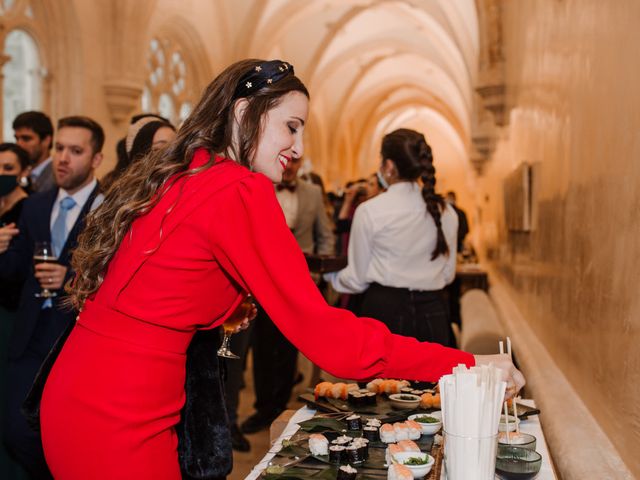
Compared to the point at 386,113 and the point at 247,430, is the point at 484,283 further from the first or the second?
the point at 386,113

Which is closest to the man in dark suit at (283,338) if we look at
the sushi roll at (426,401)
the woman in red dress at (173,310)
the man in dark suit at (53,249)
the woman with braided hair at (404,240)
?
the woman with braided hair at (404,240)

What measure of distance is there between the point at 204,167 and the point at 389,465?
0.85m

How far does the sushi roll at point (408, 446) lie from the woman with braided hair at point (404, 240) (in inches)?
70.5

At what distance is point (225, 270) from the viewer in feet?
5.17

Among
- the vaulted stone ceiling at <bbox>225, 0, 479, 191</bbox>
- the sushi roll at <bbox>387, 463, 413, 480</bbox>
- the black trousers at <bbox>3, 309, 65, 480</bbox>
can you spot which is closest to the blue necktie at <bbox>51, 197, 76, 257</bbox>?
the black trousers at <bbox>3, 309, 65, 480</bbox>

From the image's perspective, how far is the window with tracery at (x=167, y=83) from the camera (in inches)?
442

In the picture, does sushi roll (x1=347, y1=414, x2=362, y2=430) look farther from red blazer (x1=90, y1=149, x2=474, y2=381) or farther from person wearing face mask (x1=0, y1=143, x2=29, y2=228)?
person wearing face mask (x1=0, y1=143, x2=29, y2=228)

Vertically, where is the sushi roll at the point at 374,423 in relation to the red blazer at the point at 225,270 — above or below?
below

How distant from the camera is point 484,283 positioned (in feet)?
27.7

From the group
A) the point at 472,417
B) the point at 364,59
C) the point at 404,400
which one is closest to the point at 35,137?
the point at 404,400

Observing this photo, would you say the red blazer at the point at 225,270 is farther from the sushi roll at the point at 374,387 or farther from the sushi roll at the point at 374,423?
the sushi roll at the point at 374,387

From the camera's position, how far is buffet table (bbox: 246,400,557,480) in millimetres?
1880

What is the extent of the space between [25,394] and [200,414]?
1.55 m

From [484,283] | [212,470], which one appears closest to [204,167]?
[212,470]
